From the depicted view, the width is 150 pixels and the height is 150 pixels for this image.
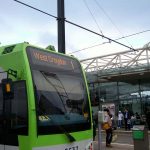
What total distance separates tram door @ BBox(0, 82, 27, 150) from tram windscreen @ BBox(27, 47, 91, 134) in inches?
12.4

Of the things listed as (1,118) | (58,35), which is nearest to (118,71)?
(58,35)

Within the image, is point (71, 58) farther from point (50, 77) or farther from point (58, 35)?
point (58, 35)

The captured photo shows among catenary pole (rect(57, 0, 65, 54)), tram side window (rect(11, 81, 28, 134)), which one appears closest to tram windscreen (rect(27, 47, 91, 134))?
tram side window (rect(11, 81, 28, 134))

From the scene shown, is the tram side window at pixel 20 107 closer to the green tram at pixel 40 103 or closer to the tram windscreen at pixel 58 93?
the green tram at pixel 40 103

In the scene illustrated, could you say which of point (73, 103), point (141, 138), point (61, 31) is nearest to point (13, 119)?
point (73, 103)

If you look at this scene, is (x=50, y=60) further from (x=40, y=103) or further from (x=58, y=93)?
(x=40, y=103)

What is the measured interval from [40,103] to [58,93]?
0.66m

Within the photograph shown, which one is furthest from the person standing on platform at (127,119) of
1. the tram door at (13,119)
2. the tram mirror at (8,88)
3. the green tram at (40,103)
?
the tram mirror at (8,88)

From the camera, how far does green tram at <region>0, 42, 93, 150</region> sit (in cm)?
798

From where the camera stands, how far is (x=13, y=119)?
26.8ft

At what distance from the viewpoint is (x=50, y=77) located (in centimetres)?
880

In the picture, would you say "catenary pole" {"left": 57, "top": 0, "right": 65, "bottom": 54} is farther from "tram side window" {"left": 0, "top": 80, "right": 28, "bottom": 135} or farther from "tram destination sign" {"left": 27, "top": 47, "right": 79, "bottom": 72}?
"tram side window" {"left": 0, "top": 80, "right": 28, "bottom": 135}

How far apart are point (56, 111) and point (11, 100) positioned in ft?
3.33

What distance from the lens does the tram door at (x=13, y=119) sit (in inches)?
316
